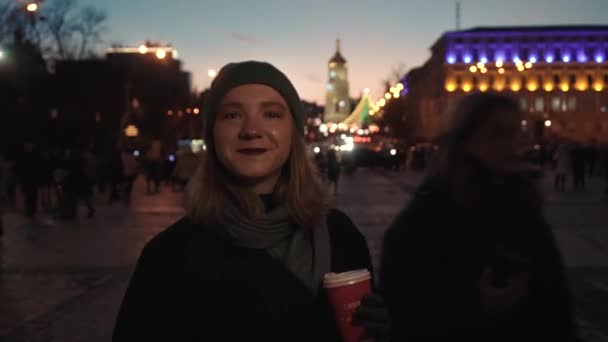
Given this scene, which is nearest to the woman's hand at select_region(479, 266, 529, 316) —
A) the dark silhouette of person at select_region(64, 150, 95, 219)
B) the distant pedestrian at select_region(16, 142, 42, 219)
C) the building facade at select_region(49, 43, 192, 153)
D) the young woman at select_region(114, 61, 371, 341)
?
the young woman at select_region(114, 61, 371, 341)

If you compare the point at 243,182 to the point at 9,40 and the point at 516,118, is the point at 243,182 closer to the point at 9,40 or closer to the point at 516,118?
the point at 516,118

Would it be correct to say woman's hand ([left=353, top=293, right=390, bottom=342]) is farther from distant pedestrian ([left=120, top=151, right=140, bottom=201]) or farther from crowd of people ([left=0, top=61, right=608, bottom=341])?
distant pedestrian ([left=120, top=151, right=140, bottom=201])

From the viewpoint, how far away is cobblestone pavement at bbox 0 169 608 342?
334 inches

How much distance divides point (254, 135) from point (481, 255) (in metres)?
0.85

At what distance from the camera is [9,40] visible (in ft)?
173

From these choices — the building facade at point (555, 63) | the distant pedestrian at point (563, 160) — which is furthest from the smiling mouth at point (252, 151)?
the building facade at point (555, 63)

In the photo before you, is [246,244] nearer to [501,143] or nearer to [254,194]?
[254,194]

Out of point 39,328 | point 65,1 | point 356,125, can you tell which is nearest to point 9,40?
point 65,1

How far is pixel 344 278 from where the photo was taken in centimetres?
264

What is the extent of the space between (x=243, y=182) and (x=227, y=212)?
0.15 m

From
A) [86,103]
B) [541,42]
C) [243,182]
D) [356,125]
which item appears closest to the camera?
[243,182]

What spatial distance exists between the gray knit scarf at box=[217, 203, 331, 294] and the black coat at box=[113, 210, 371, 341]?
0.03 m

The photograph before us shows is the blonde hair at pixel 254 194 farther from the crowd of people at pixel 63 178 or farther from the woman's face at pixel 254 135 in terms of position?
the crowd of people at pixel 63 178

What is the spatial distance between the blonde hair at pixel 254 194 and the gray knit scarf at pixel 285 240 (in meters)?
0.03
